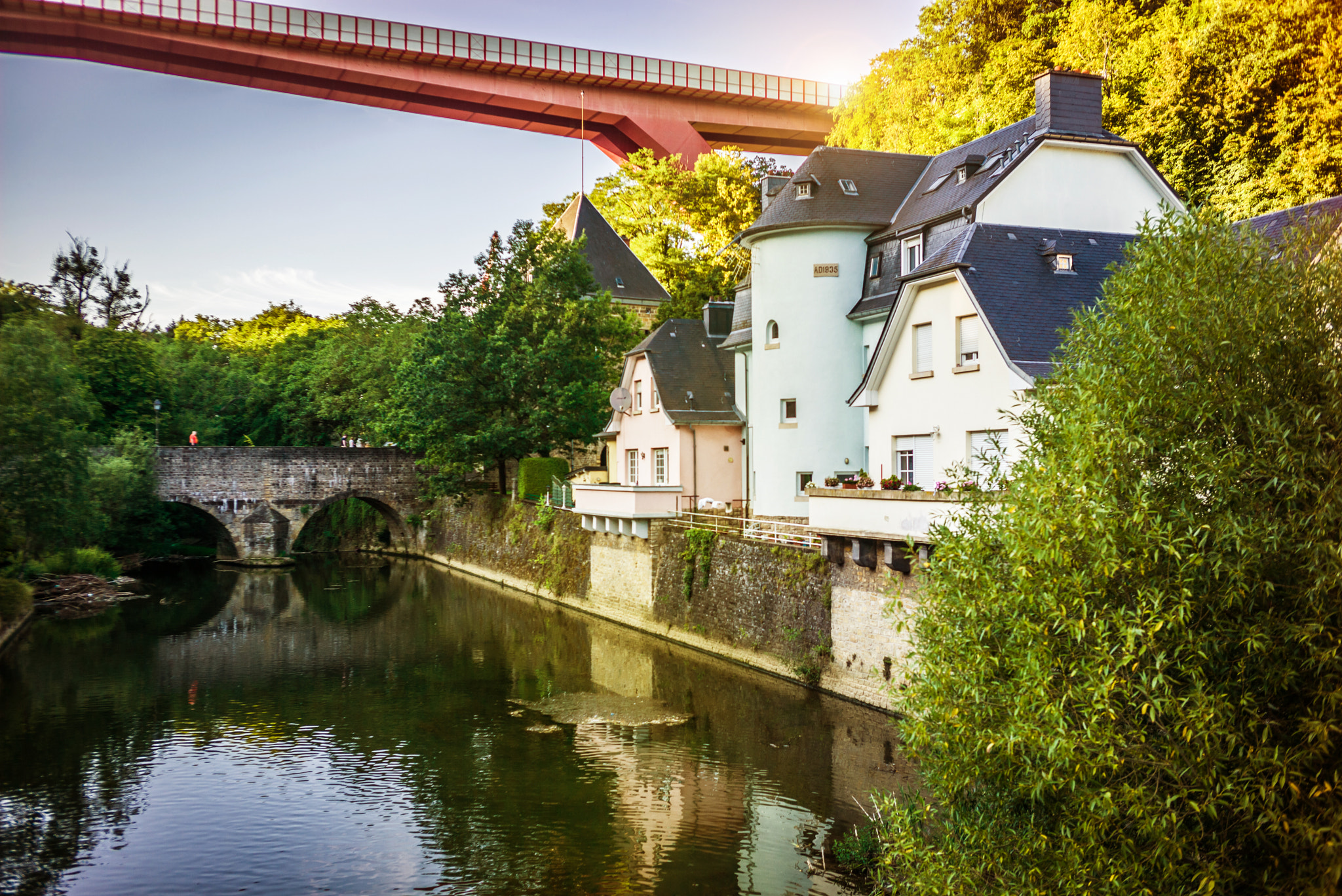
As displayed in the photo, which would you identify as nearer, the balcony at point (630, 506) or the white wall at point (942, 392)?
the white wall at point (942, 392)

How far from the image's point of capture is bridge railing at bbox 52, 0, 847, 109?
1702 inches

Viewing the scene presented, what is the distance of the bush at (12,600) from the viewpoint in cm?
2684

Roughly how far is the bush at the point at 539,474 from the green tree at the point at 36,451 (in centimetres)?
1368

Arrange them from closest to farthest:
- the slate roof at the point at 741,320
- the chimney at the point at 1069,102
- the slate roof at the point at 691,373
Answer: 1. the chimney at the point at 1069,102
2. the slate roof at the point at 741,320
3. the slate roof at the point at 691,373

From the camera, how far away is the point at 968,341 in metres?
17.6

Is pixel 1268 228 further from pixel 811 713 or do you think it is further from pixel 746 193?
pixel 746 193

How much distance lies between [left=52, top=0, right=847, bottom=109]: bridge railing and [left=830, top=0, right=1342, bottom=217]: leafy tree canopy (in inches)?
848

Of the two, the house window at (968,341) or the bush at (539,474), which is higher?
the house window at (968,341)

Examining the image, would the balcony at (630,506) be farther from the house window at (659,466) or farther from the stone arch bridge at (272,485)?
the stone arch bridge at (272,485)

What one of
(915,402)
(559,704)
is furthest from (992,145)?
(559,704)

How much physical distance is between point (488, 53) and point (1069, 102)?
1275 inches

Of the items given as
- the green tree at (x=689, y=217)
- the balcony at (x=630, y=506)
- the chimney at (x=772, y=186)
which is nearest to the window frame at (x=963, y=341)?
the balcony at (x=630, y=506)

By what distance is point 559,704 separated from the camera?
19.7 metres

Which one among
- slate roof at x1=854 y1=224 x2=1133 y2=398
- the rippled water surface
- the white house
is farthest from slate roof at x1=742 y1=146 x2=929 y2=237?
the rippled water surface
